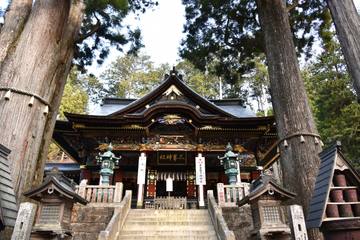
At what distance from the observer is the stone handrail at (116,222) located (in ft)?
17.9

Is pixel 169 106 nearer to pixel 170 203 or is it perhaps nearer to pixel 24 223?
pixel 170 203

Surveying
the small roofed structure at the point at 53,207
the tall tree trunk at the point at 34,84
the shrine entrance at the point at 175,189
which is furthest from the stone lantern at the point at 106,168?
the small roofed structure at the point at 53,207

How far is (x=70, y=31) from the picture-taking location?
226 inches

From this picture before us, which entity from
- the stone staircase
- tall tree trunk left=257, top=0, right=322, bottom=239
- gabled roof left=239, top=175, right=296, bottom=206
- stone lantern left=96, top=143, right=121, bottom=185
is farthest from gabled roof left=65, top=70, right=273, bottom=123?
gabled roof left=239, top=175, right=296, bottom=206

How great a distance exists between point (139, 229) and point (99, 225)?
3.95 feet

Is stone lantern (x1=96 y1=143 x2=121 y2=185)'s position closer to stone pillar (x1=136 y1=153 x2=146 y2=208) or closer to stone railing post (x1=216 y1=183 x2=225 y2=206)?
stone pillar (x1=136 y1=153 x2=146 y2=208)

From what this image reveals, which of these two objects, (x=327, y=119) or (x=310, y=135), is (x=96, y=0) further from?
(x=327, y=119)

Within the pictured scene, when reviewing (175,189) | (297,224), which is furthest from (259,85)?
(297,224)

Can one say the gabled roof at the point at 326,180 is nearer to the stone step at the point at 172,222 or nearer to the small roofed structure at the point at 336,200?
the small roofed structure at the point at 336,200

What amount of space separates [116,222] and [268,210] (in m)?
3.75

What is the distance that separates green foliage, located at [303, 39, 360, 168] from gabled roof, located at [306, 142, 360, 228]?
Answer: 13593 millimetres

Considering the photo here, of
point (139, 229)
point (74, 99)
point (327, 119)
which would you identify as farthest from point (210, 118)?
point (74, 99)

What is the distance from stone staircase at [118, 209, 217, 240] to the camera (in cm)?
661

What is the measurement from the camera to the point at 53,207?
4355mm
